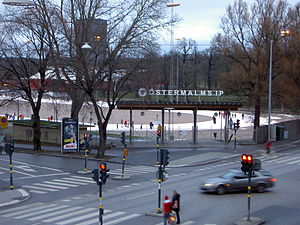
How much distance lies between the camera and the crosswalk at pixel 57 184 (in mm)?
26794

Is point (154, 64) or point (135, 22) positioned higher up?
point (135, 22)

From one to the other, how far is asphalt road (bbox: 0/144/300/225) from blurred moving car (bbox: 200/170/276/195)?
379 mm

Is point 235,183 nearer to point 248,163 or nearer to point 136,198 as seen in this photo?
point 136,198

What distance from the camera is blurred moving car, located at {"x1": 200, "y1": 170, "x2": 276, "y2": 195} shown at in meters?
24.0

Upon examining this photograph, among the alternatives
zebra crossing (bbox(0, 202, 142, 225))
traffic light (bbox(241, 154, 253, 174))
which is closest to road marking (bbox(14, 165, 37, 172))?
zebra crossing (bbox(0, 202, 142, 225))

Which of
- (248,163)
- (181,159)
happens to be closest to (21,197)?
(248,163)

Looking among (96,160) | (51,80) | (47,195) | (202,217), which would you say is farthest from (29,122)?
(202,217)

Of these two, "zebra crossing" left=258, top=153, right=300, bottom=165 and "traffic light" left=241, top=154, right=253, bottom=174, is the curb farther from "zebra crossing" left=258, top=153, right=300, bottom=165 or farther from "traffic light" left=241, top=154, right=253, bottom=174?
"zebra crossing" left=258, top=153, right=300, bottom=165

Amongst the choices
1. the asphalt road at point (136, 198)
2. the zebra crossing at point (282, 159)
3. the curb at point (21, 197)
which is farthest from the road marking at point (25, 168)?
the zebra crossing at point (282, 159)

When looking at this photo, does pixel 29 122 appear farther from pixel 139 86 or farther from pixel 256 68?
pixel 256 68

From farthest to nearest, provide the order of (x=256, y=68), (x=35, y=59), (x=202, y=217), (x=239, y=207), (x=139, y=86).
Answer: (x=256, y=68), (x=35, y=59), (x=139, y=86), (x=239, y=207), (x=202, y=217)

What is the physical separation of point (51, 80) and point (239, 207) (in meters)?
28.7

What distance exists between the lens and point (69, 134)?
1665 inches

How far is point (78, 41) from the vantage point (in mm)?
37188
